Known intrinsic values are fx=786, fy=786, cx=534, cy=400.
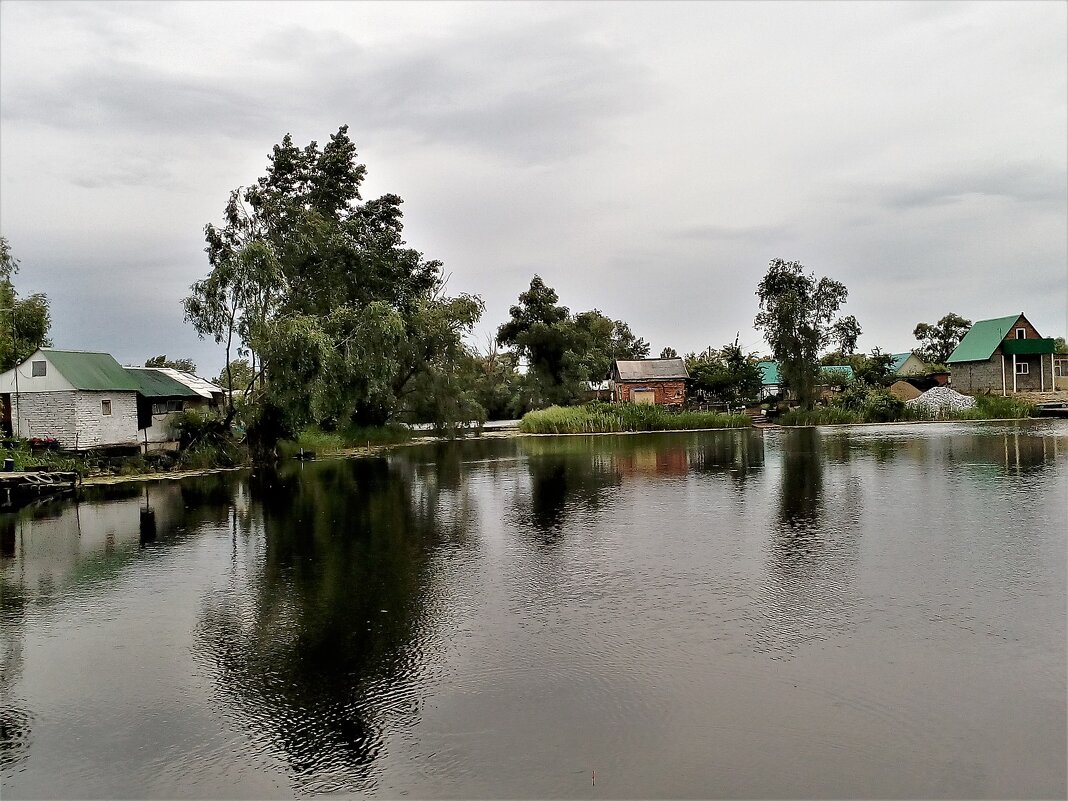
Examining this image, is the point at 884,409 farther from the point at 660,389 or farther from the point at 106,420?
the point at 106,420

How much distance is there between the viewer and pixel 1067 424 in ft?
131

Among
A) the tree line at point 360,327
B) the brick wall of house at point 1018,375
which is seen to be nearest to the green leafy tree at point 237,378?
the tree line at point 360,327

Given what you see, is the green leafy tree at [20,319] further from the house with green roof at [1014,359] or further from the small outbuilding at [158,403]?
the house with green roof at [1014,359]

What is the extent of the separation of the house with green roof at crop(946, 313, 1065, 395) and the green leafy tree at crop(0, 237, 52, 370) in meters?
59.7

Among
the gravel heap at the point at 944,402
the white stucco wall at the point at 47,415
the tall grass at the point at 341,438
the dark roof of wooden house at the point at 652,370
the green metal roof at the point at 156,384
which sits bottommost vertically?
the tall grass at the point at 341,438

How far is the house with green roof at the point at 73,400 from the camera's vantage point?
1117 inches

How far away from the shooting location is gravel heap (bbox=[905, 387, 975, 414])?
49122 millimetres

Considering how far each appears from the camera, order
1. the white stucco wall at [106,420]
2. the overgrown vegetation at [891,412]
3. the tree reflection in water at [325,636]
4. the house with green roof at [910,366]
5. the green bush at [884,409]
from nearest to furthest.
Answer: the tree reflection in water at [325,636] → the white stucco wall at [106,420] → the overgrown vegetation at [891,412] → the green bush at [884,409] → the house with green roof at [910,366]

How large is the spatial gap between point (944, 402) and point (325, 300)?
38193 mm

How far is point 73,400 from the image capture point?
2833 cm

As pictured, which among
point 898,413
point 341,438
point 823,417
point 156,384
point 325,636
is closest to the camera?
point 325,636

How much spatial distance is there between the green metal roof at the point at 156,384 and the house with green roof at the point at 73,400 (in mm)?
317

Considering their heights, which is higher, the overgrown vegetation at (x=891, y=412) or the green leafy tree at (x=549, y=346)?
the green leafy tree at (x=549, y=346)

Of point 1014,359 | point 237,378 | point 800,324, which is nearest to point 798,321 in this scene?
point 800,324
